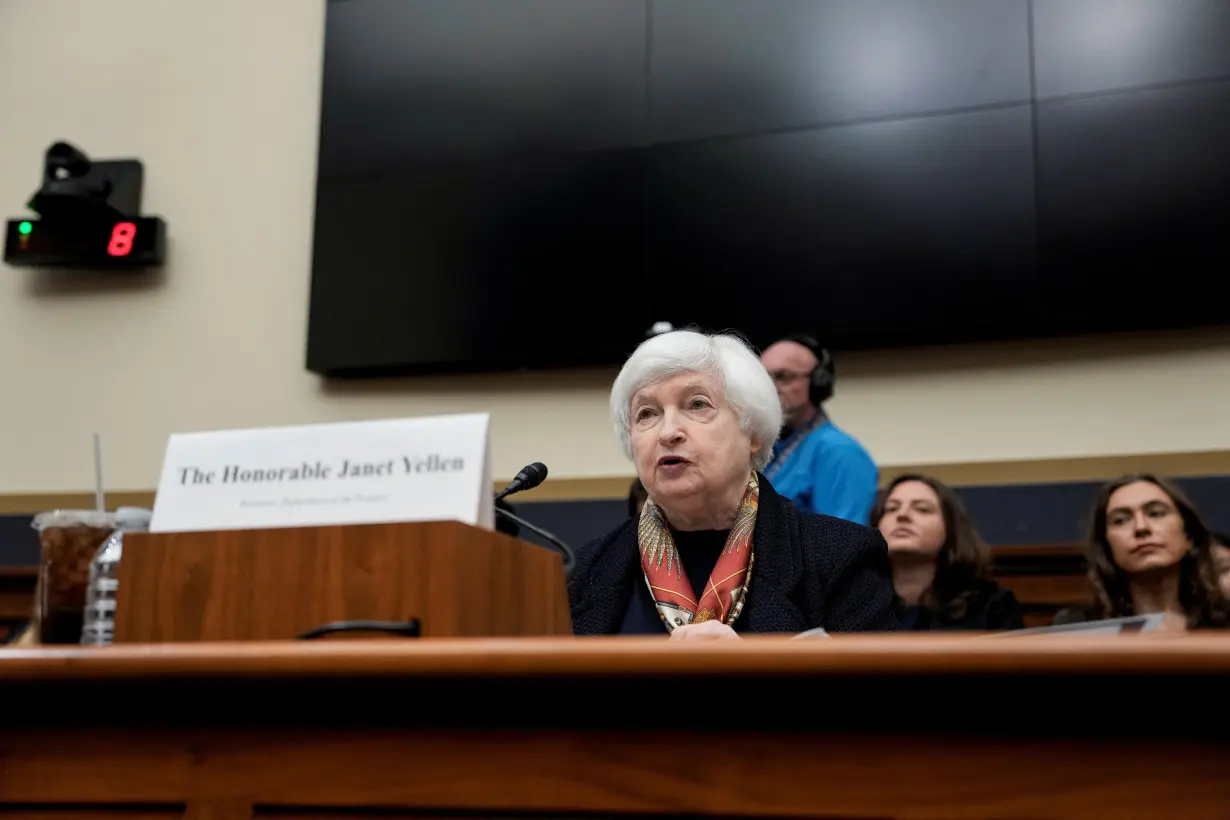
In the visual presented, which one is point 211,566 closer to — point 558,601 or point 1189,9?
point 558,601

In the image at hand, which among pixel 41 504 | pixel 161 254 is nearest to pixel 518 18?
pixel 161 254

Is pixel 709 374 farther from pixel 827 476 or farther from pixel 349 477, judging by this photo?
pixel 827 476

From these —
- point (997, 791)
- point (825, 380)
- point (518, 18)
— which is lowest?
point (997, 791)

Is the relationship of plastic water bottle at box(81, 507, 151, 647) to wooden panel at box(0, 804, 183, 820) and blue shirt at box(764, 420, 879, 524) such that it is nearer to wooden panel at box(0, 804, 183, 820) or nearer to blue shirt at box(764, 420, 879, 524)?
wooden panel at box(0, 804, 183, 820)

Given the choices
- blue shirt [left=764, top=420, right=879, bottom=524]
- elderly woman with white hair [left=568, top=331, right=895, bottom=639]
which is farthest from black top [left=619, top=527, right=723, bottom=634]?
blue shirt [left=764, top=420, right=879, bottom=524]

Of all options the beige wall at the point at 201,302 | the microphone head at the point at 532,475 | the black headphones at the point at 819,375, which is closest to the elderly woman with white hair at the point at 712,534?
the microphone head at the point at 532,475

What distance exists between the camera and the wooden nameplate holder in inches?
41.5

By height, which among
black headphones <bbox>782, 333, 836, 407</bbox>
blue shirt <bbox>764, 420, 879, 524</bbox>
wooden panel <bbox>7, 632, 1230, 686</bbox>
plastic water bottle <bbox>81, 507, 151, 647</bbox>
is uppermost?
black headphones <bbox>782, 333, 836, 407</bbox>

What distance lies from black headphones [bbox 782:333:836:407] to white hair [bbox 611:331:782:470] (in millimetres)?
1172

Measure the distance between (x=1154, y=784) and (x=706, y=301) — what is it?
307cm

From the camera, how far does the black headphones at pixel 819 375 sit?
10.3 ft

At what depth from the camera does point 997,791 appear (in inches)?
31.4

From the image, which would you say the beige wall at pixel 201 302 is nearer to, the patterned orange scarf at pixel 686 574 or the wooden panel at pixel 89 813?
the patterned orange scarf at pixel 686 574

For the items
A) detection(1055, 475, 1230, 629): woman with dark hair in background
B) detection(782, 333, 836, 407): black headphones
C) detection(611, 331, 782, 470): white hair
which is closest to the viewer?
detection(611, 331, 782, 470): white hair
